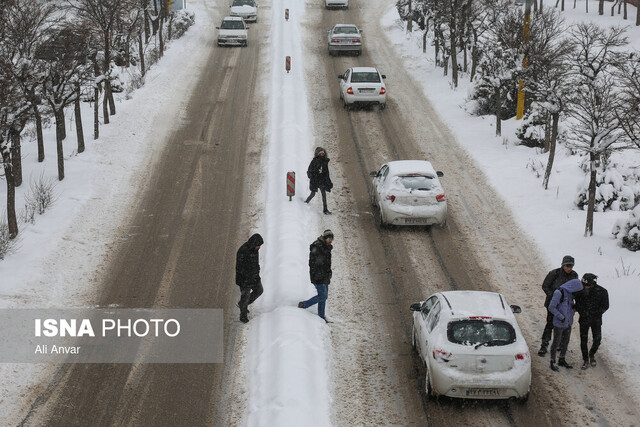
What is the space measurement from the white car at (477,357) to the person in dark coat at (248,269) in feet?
12.1

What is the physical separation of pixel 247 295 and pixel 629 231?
919 centimetres

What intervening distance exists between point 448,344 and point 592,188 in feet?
29.0

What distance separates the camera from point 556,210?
67.5ft

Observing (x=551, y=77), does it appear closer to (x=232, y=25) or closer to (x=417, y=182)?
(x=417, y=182)

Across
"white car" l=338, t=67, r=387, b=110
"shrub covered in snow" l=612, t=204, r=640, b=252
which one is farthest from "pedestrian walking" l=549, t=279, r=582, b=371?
"white car" l=338, t=67, r=387, b=110

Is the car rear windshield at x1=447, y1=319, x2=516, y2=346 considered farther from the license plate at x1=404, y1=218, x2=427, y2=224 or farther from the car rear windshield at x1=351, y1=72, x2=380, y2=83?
the car rear windshield at x1=351, y1=72, x2=380, y2=83

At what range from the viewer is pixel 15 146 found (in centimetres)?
2069

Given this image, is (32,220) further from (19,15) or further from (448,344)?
(448,344)

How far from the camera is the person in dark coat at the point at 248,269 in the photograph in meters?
13.8

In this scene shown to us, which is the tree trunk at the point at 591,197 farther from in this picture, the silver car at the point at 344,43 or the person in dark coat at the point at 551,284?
the silver car at the point at 344,43

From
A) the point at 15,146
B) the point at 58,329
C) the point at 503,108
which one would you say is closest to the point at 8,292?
the point at 58,329

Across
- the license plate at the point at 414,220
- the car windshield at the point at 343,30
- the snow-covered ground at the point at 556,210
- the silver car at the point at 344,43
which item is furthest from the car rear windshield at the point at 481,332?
the car windshield at the point at 343,30

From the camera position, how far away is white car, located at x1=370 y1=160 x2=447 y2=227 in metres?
18.8

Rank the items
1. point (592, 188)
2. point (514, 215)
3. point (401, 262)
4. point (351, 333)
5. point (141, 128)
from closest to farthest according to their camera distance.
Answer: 1. point (351, 333)
2. point (401, 262)
3. point (592, 188)
4. point (514, 215)
5. point (141, 128)
